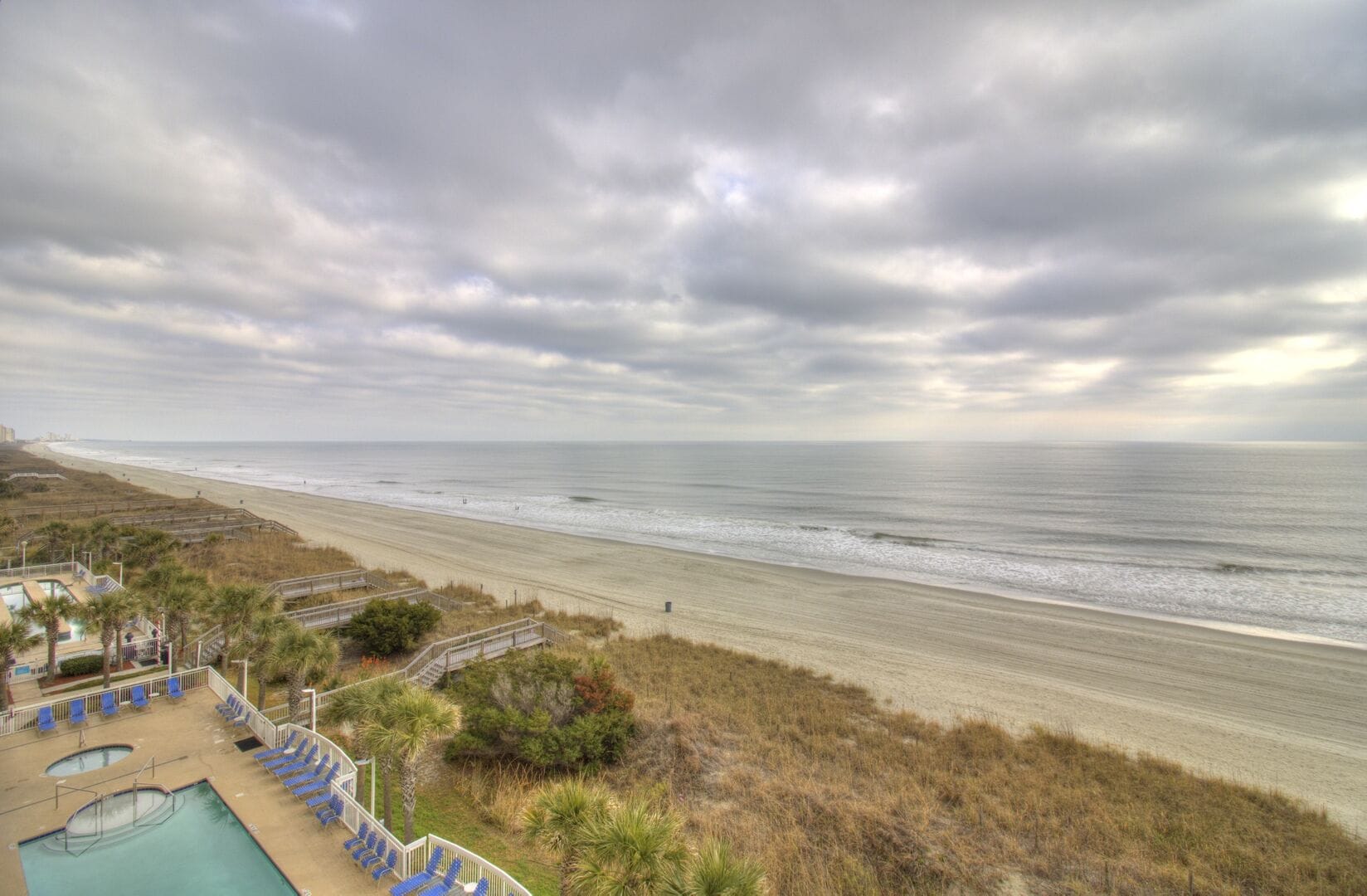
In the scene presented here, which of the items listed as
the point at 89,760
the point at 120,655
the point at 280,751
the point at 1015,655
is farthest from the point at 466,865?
the point at 1015,655

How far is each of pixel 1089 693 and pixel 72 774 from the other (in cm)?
3198

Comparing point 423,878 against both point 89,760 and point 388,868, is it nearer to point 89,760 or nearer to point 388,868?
point 388,868

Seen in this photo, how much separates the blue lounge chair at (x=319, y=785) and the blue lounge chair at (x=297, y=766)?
1.87 feet

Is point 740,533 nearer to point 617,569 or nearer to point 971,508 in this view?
point 617,569

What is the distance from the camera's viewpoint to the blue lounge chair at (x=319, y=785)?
12.6 meters

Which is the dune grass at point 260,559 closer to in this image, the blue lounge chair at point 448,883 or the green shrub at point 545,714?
the green shrub at point 545,714

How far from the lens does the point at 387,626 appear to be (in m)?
24.5

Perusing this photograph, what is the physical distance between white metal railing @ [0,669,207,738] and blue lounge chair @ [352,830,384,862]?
36.3ft

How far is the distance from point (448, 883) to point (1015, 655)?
26195mm

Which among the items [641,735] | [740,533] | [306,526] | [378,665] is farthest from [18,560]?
[740,533]

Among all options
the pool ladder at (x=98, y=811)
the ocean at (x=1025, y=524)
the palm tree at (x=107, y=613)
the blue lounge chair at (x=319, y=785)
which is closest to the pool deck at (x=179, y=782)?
the pool ladder at (x=98, y=811)

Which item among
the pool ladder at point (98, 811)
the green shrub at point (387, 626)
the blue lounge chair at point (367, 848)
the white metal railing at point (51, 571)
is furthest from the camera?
the white metal railing at point (51, 571)

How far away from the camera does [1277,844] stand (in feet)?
42.5

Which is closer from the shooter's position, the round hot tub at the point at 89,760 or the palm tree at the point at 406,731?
the palm tree at the point at 406,731
